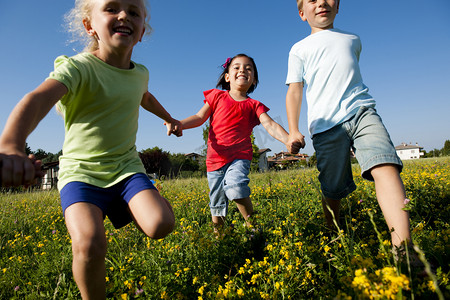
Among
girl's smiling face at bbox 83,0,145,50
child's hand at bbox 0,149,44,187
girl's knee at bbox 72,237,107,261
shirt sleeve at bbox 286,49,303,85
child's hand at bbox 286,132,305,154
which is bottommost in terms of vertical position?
girl's knee at bbox 72,237,107,261

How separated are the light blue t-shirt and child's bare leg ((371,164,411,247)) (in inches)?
21.7

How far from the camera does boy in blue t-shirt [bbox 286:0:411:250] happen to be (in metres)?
2.25

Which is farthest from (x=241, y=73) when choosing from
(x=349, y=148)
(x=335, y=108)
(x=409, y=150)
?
(x=409, y=150)

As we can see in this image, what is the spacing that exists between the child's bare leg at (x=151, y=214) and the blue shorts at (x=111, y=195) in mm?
64

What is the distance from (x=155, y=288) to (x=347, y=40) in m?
2.53

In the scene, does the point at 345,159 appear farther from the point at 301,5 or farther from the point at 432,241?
the point at 301,5

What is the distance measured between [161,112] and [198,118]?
2.48 ft

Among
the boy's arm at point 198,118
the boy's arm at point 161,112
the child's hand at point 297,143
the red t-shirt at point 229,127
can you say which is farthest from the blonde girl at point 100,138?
the red t-shirt at point 229,127

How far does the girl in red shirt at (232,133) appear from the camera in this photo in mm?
3324

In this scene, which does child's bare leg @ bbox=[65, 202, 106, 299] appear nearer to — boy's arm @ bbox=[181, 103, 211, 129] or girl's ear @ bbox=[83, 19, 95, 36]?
girl's ear @ bbox=[83, 19, 95, 36]

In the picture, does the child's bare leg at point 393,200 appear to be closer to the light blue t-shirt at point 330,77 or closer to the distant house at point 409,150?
the light blue t-shirt at point 330,77

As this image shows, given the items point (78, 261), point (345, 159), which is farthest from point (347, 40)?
point (78, 261)

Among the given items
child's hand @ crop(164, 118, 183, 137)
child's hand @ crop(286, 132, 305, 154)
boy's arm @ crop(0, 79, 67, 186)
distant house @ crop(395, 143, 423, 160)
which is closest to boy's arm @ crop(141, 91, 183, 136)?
child's hand @ crop(164, 118, 183, 137)

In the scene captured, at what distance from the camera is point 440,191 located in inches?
144
